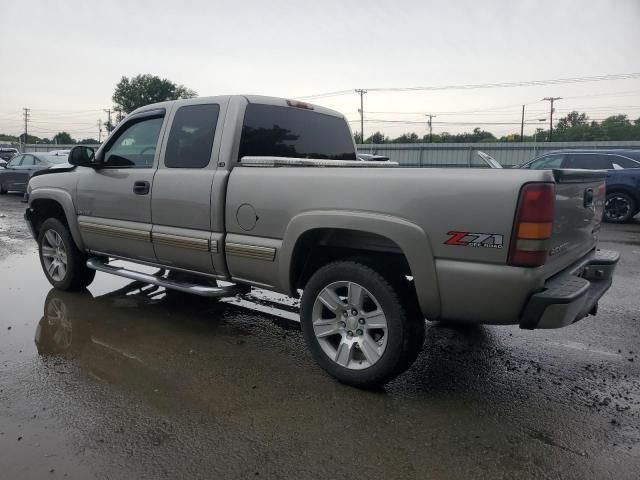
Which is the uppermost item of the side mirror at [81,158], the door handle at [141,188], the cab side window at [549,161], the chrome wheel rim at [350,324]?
the cab side window at [549,161]

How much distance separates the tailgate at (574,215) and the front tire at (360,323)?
2.91 feet

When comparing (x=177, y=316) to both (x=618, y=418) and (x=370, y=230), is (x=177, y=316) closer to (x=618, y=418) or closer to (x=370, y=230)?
→ (x=370, y=230)

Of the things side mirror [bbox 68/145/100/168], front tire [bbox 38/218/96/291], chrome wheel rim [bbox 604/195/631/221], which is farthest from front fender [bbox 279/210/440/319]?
chrome wheel rim [bbox 604/195/631/221]

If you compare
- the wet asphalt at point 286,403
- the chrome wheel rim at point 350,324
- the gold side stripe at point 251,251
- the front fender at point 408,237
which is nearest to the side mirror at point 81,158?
the wet asphalt at point 286,403

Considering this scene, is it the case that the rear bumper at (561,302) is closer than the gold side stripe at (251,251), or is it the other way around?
the rear bumper at (561,302)

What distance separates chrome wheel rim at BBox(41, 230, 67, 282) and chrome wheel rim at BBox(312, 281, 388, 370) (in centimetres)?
343

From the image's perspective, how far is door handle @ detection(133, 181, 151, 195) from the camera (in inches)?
174

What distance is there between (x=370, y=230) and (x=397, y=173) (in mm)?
377

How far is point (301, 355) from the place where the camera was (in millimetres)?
3912

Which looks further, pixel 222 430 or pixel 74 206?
pixel 74 206

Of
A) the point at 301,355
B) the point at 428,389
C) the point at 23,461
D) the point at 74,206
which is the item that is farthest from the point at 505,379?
the point at 74,206

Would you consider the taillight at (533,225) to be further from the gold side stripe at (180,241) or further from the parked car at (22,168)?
the parked car at (22,168)

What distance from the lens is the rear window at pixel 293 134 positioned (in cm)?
411

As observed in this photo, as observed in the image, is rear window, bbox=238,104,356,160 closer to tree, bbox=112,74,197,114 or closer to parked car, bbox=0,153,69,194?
parked car, bbox=0,153,69,194
